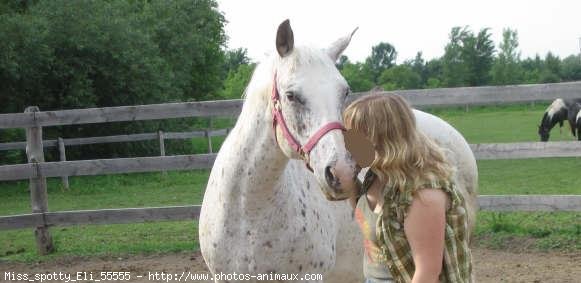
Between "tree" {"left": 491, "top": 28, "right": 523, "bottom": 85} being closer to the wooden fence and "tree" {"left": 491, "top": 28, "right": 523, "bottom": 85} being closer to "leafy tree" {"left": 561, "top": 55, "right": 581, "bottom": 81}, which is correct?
"leafy tree" {"left": 561, "top": 55, "right": 581, "bottom": 81}

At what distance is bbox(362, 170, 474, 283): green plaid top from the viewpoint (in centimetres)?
173

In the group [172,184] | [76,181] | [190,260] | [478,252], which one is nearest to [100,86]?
[76,181]

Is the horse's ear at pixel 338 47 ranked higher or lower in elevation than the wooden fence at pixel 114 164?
higher

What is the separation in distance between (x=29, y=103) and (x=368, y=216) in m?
13.1

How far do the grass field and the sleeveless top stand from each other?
13.1ft

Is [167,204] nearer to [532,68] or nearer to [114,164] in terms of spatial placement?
[114,164]

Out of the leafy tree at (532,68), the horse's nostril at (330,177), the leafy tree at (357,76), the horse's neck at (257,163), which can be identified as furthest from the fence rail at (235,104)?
the leafy tree at (532,68)

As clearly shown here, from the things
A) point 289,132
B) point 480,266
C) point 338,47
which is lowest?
point 480,266

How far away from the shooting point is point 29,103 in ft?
44.4

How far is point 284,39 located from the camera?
8.00 ft

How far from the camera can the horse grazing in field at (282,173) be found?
2.27 meters

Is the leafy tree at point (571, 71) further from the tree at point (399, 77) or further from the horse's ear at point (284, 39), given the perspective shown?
the horse's ear at point (284, 39)

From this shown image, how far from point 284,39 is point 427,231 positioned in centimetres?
108

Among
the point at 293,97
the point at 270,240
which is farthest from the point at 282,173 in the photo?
the point at 293,97
